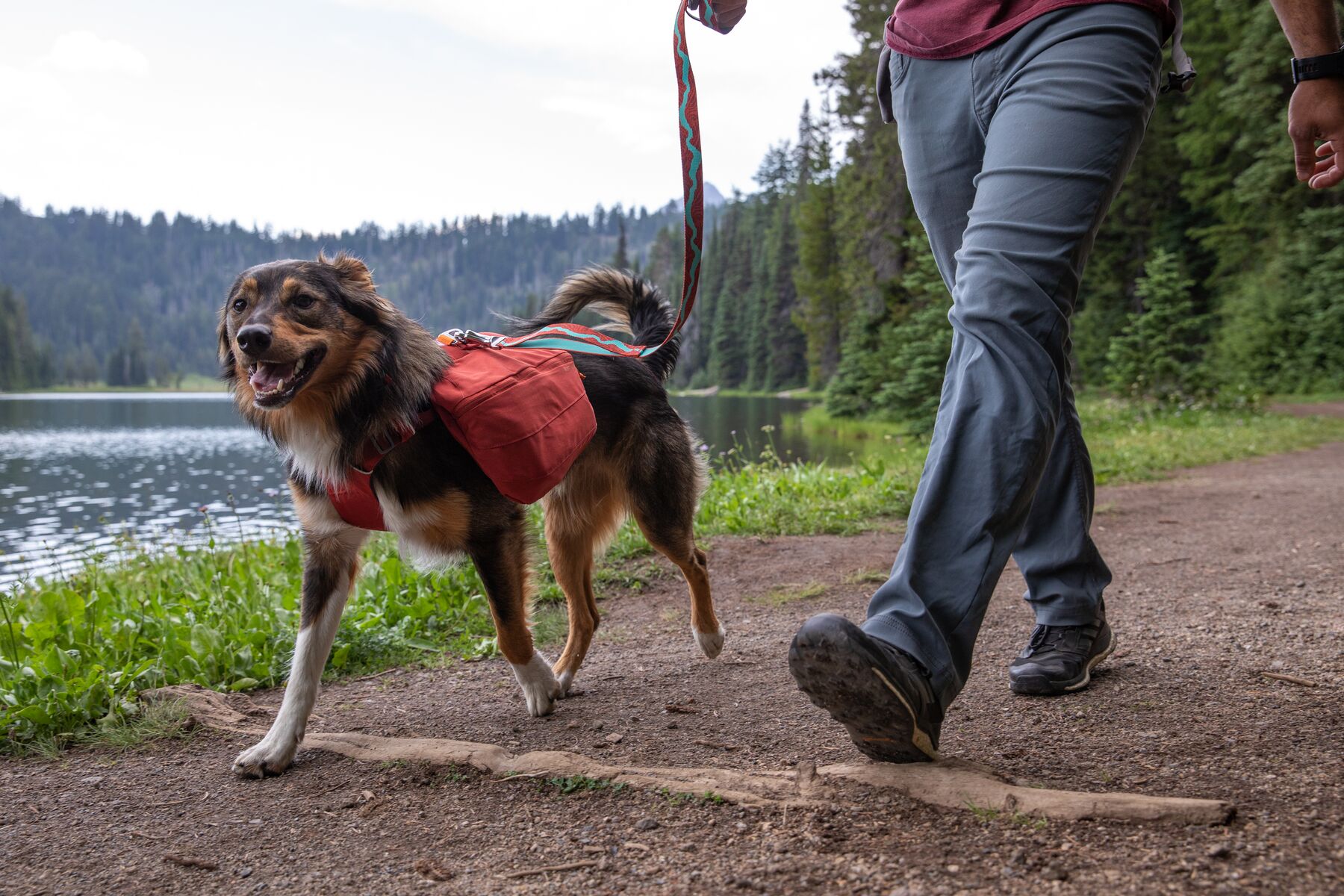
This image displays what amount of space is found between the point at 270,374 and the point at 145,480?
70.0 feet

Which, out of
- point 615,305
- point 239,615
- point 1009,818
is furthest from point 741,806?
point 239,615

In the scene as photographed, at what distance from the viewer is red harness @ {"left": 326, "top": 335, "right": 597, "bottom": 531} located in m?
2.93

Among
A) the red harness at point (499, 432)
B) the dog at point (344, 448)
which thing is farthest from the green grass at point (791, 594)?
the red harness at point (499, 432)

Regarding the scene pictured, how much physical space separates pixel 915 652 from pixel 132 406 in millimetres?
83727

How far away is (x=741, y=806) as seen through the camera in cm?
197

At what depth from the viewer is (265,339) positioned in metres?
2.75

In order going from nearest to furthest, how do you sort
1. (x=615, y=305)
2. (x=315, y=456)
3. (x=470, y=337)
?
(x=315, y=456), (x=470, y=337), (x=615, y=305)

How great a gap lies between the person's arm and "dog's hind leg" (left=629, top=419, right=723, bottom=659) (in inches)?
95.1

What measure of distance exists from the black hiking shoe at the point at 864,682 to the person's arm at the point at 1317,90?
143 centimetres

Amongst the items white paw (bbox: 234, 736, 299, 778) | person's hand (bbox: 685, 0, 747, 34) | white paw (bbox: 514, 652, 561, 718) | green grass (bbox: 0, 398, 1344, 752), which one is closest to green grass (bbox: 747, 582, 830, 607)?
green grass (bbox: 0, 398, 1344, 752)

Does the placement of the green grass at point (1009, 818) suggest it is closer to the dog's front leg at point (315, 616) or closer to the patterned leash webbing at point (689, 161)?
the patterned leash webbing at point (689, 161)

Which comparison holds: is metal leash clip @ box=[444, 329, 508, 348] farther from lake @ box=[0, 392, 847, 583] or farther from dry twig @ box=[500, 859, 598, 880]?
dry twig @ box=[500, 859, 598, 880]

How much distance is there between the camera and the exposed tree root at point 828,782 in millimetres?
1697

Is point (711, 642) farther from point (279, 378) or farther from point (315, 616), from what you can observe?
point (279, 378)
